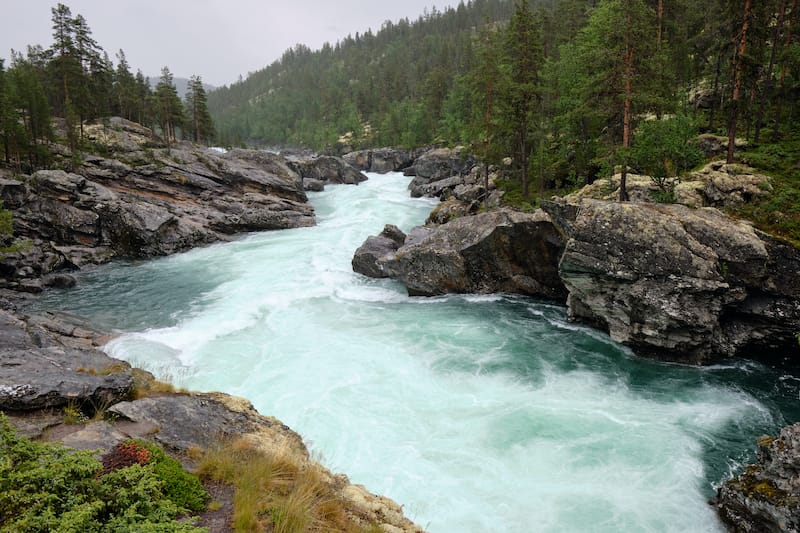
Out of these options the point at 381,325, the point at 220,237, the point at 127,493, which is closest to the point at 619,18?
the point at 381,325

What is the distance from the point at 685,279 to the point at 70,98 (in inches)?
2623

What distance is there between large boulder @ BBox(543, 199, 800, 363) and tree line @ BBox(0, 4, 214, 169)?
47.7 m

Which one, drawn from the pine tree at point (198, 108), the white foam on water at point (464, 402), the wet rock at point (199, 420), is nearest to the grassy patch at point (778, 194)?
the white foam on water at point (464, 402)

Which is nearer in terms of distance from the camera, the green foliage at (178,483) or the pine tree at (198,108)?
the green foliage at (178,483)

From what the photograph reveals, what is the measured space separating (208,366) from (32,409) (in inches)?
361

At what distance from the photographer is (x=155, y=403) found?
8.91 m

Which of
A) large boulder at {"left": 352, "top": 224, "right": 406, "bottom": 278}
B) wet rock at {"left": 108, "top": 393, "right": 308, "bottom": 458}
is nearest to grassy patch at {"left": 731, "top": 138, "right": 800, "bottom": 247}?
large boulder at {"left": 352, "top": 224, "right": 406, "bottom": 278}

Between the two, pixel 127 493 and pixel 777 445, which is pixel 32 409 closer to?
pixel 127 493

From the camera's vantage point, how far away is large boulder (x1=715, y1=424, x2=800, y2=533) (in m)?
9.02

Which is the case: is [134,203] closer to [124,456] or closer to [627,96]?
[124,456]

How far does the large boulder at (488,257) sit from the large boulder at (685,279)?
13.8 ft

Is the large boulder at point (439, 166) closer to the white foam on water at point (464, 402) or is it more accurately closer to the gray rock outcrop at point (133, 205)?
the gray rock outcrop at point (133, 205)

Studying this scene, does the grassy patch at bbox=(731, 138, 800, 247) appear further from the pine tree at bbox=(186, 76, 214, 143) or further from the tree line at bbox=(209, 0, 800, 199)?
the pine tree at bbox=(186, 76, 214, 143)

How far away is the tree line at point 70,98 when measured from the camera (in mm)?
41750
